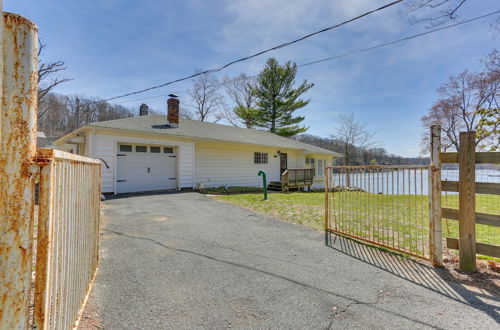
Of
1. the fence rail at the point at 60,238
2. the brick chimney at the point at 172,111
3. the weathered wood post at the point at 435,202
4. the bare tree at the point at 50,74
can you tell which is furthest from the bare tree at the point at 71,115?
the weathered wood post at the point at 435,202

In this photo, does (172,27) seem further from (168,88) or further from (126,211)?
(126,211)

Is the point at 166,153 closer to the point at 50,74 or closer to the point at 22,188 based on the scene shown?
the point at 22,188

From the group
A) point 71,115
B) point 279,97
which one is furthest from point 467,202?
point 71,115

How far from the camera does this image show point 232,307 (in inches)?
97.1

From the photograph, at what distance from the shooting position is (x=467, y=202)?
3379 mm

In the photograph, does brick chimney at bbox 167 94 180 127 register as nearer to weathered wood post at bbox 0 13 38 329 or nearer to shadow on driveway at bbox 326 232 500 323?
shadow on driveway at bbox 326 232 500 323

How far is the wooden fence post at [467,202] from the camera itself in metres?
3.34

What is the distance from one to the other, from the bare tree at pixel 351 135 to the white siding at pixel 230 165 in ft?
41.2

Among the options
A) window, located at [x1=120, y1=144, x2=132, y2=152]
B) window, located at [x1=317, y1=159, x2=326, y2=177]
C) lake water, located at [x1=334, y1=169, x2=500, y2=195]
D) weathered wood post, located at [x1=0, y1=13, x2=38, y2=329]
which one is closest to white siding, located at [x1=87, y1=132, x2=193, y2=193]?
window, located at [x1=120, y1=144, x2=132, y2=152]

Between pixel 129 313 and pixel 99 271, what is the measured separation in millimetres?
1196

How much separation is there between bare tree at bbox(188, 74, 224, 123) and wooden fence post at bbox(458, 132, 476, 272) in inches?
1168

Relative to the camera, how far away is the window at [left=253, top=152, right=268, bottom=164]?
16703 mm

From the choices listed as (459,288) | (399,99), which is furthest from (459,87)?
(459,288)

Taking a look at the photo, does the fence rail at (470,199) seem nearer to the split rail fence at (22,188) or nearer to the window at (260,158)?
the split rail fence at (22,188)
